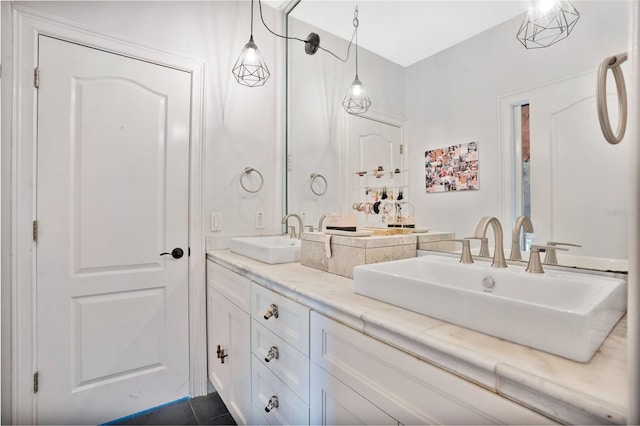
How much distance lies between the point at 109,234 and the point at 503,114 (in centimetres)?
187

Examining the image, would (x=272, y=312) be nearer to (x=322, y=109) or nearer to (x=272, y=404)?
(x=272, y=404)

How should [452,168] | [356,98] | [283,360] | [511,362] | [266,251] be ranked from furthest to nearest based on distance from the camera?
[356,98], [266,251], [452,168], [283,360], [511,362]

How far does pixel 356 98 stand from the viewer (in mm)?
1748

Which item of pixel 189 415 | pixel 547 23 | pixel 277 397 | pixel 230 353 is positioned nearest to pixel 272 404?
pixel 277 397

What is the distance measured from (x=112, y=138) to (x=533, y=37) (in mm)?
1877

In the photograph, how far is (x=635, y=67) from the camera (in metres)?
0.41

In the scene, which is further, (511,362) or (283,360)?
(283,360)

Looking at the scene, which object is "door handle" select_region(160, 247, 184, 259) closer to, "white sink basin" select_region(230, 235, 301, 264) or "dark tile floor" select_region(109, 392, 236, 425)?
"white sink basin" select_region(230, 235, 301, 264)

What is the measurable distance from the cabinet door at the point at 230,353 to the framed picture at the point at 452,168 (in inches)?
38.5

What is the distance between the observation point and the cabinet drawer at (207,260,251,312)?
4.64 ft

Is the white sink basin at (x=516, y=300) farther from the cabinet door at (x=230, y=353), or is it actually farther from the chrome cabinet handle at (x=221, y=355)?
the chrome cabinet handle at (x=221, y=355)

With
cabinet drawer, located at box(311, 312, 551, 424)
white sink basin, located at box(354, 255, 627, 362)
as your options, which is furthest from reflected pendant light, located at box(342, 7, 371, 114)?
cabinet drawer, located at box(311, 312, 551, 424)

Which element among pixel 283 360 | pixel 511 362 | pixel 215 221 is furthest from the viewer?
pixel 215 221

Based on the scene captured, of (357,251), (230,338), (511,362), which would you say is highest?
(357,251)
